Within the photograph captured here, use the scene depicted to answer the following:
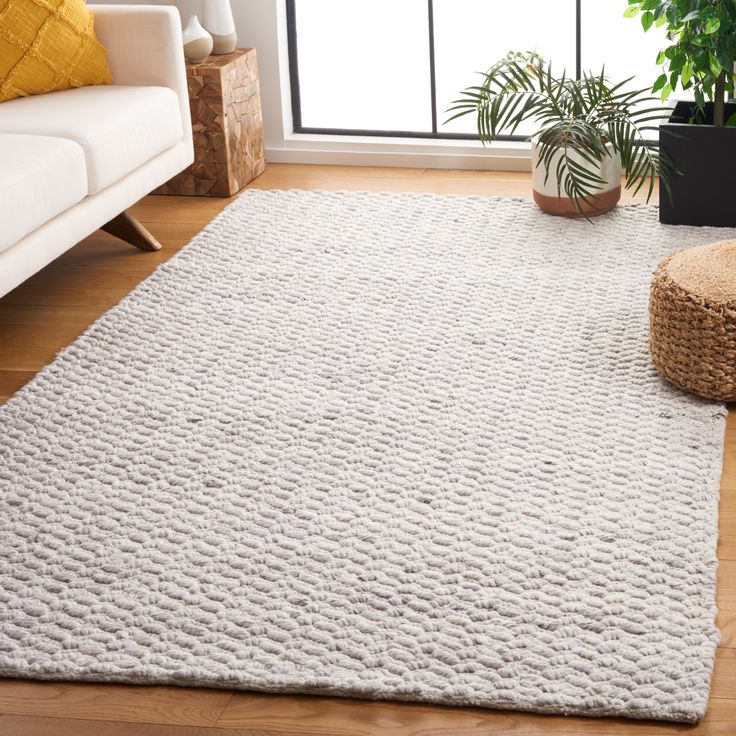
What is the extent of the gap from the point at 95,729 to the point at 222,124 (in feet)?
8.47

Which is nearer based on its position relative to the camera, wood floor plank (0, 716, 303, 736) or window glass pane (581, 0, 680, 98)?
wood floor plank (0, 716, 303, 736)

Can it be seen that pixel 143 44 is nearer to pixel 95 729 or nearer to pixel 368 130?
pixel 368 130

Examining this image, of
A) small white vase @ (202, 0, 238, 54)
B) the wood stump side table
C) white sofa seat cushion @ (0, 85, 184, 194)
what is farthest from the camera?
small white vase @ (202, 0, 238, 54)

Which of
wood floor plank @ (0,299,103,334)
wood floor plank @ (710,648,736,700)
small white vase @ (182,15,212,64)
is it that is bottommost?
wood floor plank @ (710,648,736,700)

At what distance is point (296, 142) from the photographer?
14.4ft

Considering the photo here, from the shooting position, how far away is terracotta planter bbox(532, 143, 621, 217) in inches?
139

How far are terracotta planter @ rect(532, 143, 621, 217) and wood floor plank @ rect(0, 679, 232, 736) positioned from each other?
2257 mm

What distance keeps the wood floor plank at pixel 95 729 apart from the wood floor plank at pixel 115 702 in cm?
1

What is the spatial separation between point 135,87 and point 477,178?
4.26 ft

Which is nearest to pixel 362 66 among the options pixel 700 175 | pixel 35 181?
pixel 700 175

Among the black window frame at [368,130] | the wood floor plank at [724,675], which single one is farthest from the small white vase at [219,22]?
the wood floor plank at [724,675]

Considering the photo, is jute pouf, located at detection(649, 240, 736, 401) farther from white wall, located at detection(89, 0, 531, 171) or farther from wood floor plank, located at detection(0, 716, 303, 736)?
white wall, located at detection(89, 0, 531, 171)

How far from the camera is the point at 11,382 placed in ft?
8.97

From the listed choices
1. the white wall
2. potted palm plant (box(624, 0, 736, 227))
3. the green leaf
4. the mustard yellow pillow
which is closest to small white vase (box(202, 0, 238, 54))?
the white wall
